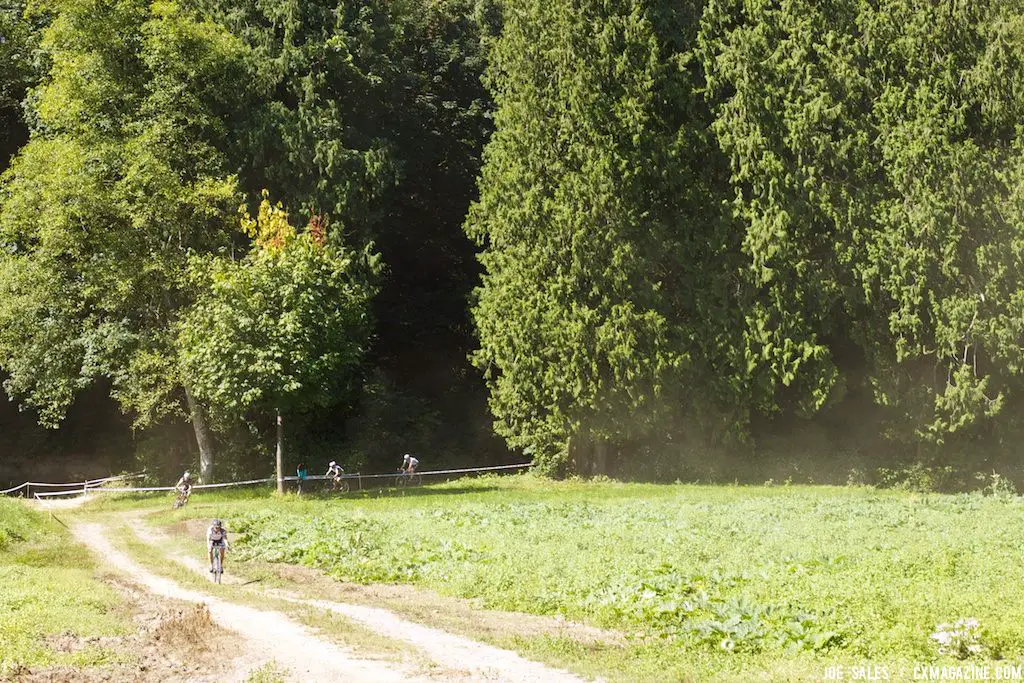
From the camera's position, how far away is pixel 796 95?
4231 centimetres

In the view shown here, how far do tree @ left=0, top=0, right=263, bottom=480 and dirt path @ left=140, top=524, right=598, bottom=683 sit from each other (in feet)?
88.8

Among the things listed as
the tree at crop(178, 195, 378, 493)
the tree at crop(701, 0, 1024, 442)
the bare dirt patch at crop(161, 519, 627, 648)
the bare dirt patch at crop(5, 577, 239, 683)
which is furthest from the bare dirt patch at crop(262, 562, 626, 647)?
the tree at crop(701, 0, 1024, 442)

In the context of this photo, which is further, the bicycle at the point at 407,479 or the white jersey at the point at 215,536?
the bicycle at the point at 407,479

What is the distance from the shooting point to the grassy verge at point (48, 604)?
15188 mm

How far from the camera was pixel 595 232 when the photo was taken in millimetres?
42062

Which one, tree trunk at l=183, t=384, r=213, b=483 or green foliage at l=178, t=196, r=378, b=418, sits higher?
green foliage at l=178, t=196, r=378, b=418

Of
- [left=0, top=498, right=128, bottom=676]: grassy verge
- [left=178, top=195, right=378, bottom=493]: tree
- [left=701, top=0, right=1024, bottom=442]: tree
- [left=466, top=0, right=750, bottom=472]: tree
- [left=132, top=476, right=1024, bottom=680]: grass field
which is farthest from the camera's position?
[left=466, top=0, right=750, bottom=472]: tree

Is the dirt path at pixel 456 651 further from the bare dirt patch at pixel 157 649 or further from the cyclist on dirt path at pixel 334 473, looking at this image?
the cyclist on dirt path at pixel 334 473

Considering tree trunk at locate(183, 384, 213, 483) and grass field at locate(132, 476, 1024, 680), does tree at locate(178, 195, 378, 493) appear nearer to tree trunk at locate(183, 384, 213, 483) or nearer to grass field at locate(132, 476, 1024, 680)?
tree trunk at locate(183, 384, 213, 483)

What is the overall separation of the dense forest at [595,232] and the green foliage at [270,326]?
15 cm

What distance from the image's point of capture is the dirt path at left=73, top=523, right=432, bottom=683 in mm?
14102

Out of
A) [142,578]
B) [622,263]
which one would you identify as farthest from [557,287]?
[142,578]

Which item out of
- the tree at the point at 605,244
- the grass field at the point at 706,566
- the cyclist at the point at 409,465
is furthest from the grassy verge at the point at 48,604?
the tree at the point at 605,244

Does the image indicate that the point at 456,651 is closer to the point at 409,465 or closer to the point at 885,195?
the point at 409,465
